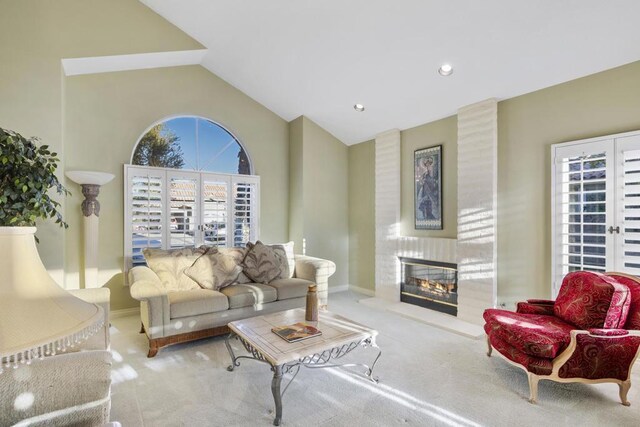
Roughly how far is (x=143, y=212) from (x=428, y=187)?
3908 mm

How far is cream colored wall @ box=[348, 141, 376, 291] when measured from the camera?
18.7 ft

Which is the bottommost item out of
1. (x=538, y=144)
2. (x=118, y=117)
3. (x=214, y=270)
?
(x=214, y=270)

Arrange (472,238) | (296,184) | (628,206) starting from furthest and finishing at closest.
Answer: (296,184) → (472,238) → (628,206)

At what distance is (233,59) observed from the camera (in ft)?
15.0

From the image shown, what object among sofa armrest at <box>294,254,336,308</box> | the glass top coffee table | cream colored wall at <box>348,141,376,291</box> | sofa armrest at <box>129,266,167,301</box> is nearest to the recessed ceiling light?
cream colored wall at <box>348,141,376,291</box>

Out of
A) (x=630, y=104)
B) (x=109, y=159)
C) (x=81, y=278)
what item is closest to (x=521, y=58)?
(x=630, y=104)

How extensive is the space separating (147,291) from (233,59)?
10.4ft

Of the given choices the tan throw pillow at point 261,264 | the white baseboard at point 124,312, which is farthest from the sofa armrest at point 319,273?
Answer: the white baseboard at point 124,312

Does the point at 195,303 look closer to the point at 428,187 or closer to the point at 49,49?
the point at 49,49

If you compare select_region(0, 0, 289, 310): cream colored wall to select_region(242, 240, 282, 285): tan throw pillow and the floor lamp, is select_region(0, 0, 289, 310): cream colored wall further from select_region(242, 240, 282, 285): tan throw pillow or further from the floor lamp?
select_region(242, 240, 282, 285): tan throw pillow

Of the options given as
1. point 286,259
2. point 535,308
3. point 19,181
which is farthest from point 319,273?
point 19,181

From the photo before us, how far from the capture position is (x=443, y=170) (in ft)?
15.0

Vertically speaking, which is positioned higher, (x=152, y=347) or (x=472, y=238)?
(x=472, y=238)

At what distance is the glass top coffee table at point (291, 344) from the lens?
2.19 m
